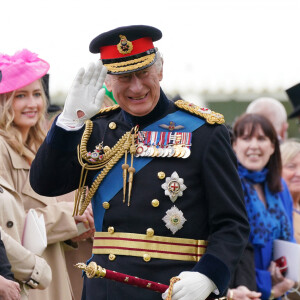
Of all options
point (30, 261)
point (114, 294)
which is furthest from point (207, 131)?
point (30, 261)

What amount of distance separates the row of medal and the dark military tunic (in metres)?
0.03

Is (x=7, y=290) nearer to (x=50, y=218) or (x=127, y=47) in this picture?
(x=50, y=218)

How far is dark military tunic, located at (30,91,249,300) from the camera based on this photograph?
3936mm

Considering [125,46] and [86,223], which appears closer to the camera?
[125,46]

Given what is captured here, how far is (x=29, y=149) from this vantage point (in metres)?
5.71

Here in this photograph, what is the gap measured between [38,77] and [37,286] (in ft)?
4.58

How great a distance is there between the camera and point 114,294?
3.99m

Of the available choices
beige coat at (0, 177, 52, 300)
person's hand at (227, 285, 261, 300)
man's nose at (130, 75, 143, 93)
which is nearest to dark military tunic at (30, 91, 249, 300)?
man's nose at (130, 75, 143, 93)

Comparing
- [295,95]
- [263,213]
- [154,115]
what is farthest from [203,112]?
[295,95]

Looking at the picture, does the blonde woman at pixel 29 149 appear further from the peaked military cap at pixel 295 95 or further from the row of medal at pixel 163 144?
the peaked military cap at pixel 295 95

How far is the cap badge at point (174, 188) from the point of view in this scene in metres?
3.98

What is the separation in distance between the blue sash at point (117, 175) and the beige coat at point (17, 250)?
0.96 m

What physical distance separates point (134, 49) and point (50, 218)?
1.74m

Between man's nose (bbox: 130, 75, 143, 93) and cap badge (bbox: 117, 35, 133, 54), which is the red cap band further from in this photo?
man's nose (bbox: 130, 75, 143, 93)
